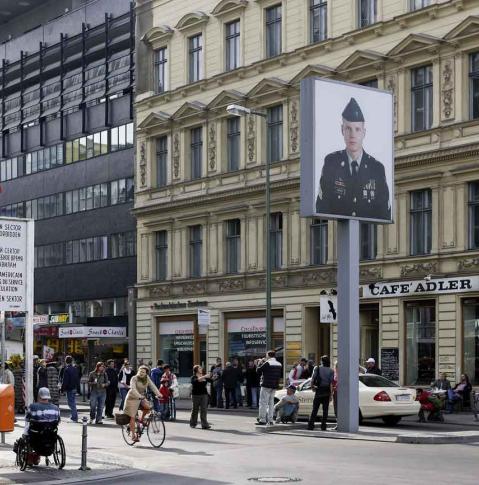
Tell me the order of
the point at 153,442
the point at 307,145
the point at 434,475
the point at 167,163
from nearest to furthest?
the point at 434,475 < the point at 153,442 < the point at 307,145 < the point at 167,163

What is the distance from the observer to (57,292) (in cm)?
6619

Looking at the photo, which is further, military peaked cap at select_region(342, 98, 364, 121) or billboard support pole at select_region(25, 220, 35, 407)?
military peaked cap at select_region(342, 98, 364, 121)

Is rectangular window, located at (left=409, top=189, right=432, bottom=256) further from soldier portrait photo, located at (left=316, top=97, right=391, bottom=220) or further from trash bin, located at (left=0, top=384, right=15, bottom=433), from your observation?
trash bin, located at (left=0, top=384, right=15, bottom=433)

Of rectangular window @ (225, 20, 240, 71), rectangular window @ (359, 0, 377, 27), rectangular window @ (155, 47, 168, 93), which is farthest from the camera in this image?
rectangular window @ (155, 47, 168, 93)

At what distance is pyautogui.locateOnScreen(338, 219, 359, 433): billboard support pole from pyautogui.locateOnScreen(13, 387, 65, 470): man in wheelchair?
352 inches

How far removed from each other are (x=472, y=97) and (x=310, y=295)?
9926 millimetres

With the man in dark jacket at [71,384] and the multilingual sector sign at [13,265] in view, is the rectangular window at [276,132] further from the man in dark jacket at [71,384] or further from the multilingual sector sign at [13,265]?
the multilingual sector sign at [13,265]

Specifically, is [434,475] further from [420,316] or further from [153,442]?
[420,316]

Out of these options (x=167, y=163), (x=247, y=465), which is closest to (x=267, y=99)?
(x=167, y=163)

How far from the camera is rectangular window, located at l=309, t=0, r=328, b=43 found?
44281 mm

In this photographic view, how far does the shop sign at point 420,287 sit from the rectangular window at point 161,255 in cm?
1317

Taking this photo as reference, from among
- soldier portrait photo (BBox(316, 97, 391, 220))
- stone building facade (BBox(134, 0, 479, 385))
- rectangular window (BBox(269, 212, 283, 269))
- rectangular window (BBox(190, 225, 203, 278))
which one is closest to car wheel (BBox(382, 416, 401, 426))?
soldier portrait photo (BBox(316, 97, 391, 220))

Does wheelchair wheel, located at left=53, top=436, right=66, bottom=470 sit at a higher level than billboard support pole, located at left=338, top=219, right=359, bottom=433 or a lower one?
lower

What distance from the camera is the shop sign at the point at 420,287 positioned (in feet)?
124
